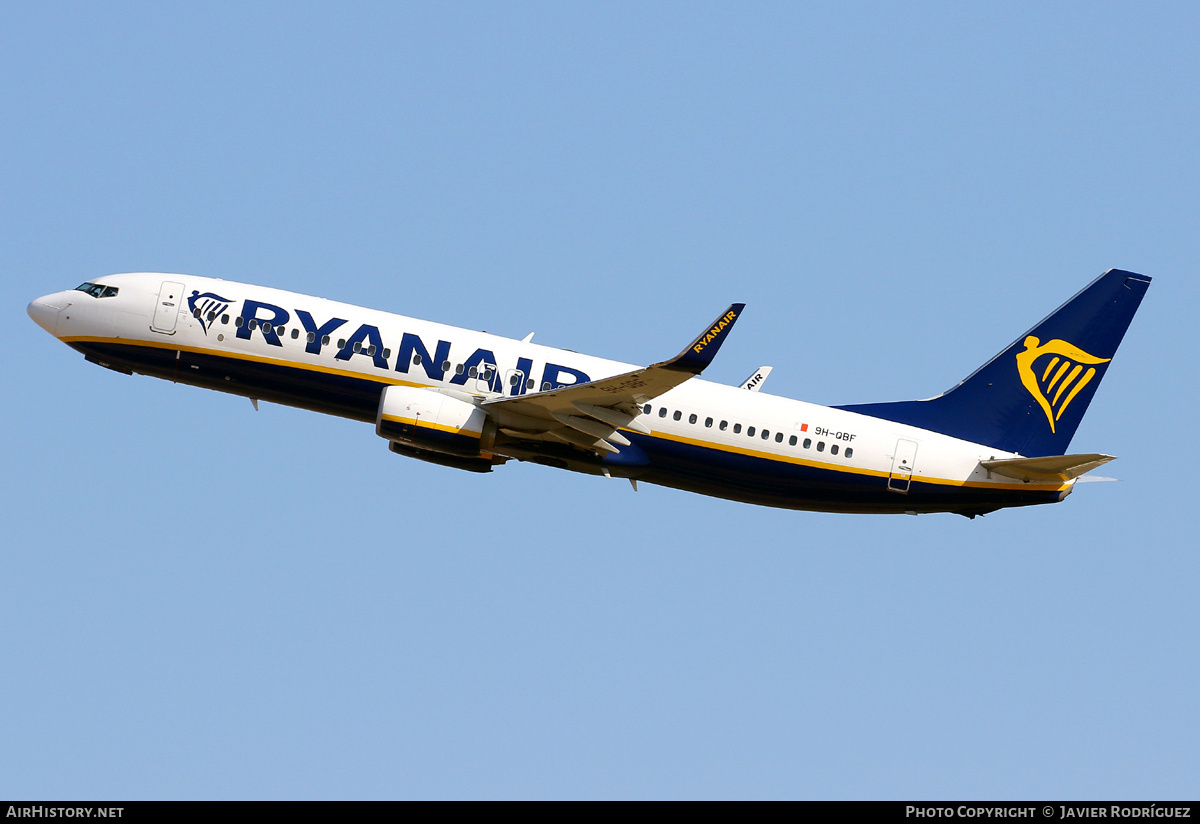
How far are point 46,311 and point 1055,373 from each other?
3289 cm

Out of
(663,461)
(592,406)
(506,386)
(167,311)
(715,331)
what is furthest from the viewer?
(167,311)

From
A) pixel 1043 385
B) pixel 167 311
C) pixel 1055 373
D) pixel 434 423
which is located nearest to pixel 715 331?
pixel 434 423

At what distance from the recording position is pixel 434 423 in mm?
39656

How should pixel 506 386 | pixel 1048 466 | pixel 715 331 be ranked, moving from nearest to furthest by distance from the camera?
pixel 715 331, pixel 1048 466, pixel 506 386

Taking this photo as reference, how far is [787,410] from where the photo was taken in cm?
4228

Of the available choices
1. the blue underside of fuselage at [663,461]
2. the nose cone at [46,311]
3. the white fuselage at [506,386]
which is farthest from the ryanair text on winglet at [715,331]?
the nose cone at [46,311]

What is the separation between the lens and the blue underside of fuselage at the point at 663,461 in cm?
4128

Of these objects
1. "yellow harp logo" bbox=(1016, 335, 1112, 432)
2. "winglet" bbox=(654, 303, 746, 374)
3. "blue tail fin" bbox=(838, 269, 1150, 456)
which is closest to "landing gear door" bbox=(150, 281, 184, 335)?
"winglet" bbox=(654, 303, 746, 374)

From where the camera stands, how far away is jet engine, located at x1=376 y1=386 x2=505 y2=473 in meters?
39.6

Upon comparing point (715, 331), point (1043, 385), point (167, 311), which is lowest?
point (715, 331)

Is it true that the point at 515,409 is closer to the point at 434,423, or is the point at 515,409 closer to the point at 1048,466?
the point at 434,423

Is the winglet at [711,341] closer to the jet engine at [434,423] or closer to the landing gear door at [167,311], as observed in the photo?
the jet engine at [434,423]

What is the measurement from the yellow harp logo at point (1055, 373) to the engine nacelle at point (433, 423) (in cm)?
1795
